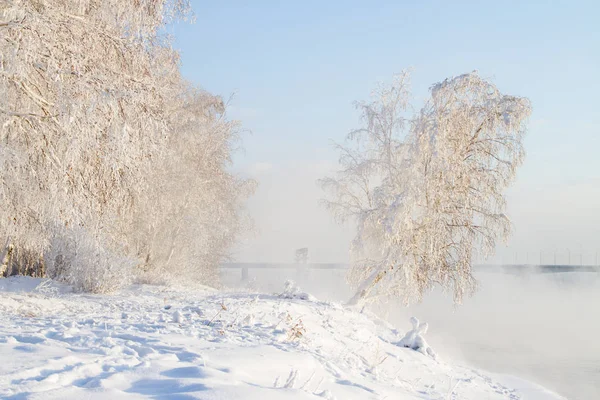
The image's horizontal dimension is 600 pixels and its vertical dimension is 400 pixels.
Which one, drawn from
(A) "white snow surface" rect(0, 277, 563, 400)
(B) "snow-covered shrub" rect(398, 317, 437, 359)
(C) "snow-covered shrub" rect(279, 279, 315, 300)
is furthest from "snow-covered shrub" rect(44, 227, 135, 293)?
(B) "snow-covered shrub" rect(398, 317, 437, 359)

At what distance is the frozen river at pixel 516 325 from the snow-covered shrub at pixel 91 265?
4575 mm

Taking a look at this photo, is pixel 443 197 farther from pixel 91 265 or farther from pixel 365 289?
pixel 91 265

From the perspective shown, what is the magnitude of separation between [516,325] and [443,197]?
124ft

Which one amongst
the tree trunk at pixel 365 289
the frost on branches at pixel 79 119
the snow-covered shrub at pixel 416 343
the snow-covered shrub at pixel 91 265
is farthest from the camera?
the tree trunk at pixel 365 289

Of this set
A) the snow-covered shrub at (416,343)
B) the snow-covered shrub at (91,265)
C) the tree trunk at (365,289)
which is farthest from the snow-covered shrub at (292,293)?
the snow-covered shrub at (91,265)

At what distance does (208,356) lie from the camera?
15.6 ft

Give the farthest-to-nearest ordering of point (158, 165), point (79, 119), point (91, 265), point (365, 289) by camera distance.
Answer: point (158, 165), point (365, 289), point (91, 265), point (79, 119)

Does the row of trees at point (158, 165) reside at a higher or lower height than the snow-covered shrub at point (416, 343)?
higher

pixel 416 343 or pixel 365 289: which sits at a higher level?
A: pixel 365 289

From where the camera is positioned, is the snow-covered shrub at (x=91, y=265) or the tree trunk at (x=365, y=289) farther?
the tree trunk at (x=365, y=289)

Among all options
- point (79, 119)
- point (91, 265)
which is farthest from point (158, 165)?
point (79, 119)

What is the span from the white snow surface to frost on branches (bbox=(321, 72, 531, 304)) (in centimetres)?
314

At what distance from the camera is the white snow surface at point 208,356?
375 cm

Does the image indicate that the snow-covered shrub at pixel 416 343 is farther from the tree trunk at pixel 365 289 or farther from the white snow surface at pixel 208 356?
the tree trunk at pixel 365 289
